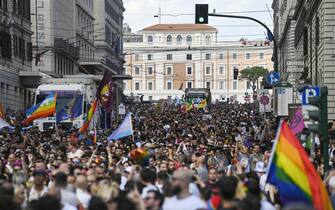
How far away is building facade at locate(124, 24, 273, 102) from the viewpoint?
166m

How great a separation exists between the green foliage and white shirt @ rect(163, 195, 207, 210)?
143242 mm

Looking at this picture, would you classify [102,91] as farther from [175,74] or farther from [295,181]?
Answer: [175,74]

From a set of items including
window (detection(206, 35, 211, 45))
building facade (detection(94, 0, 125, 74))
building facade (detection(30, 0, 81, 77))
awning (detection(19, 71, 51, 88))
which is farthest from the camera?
window (detection(206, 35, 211, 45))

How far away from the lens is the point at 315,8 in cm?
4362

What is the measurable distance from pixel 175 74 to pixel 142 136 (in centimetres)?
14146

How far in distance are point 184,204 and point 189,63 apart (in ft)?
524

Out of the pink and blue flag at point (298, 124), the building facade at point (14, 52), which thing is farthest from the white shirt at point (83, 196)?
the building facade at point (14, 52)

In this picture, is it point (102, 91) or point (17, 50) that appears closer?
point (102, 91)

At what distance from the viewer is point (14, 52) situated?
57188 millimetres

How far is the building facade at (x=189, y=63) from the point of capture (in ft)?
543

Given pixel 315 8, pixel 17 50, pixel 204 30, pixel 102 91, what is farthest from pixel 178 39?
pixel 102 91

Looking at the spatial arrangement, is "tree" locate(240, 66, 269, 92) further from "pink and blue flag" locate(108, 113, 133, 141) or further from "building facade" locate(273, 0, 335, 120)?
"pink and blue flag" locate(108, 113, 133, 141)

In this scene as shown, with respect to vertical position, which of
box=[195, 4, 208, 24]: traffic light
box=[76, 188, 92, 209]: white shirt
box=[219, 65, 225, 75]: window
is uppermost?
box=[219, 65, 225, 75]: window

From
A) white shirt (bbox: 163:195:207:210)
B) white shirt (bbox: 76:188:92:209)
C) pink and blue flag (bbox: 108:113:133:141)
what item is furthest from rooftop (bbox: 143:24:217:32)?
white shirt (bbox: 163:195:207:210)
